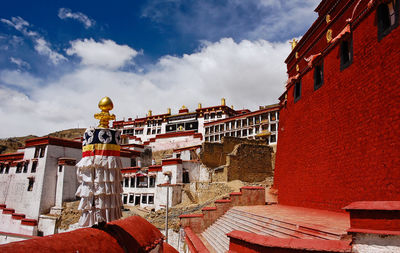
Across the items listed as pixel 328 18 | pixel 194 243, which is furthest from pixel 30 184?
pixel 328 18

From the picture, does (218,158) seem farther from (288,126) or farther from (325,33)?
(325,33)

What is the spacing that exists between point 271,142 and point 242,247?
3322 cm

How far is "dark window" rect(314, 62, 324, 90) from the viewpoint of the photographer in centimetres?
1003

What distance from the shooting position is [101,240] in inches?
126

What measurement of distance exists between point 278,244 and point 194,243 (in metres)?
5.84

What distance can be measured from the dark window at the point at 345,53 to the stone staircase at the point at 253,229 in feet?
16.7

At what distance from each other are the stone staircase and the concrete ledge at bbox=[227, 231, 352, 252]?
49 centimetres

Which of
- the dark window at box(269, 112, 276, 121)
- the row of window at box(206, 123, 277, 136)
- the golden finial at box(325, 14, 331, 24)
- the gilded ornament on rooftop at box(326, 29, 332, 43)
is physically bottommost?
the gilded ornament on rooftop at box(326, 29, 332, 43)

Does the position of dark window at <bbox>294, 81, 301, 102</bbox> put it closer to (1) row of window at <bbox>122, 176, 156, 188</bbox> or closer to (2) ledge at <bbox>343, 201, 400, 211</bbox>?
(2) ledge at <bbox>343, 201, 400, 211</bbox>

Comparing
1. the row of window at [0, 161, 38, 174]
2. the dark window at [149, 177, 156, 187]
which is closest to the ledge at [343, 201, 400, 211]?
the dark window at [149, 177, 156, 187]

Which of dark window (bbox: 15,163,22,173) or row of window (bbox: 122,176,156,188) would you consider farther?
dark window (bbox: 15,163,22,173)

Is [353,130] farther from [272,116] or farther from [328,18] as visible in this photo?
[272,116]

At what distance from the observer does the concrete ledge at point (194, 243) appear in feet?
29.4

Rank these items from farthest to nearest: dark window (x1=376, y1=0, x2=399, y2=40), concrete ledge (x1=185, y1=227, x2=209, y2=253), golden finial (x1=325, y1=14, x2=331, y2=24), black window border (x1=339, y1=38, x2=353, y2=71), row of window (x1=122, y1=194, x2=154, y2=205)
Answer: row of window (x1=122, y1=194, x2=154, y2=205) → golden finial (x1=325, y1=14, x2=331, y2=24) → concrete ledge (x1=185, y1=227, x2=209, y2=253) → black window border (x1=339, y1=38, x2=353, y2=71) → dark window (x1=376, y1=0, x2=399, y2=40)
